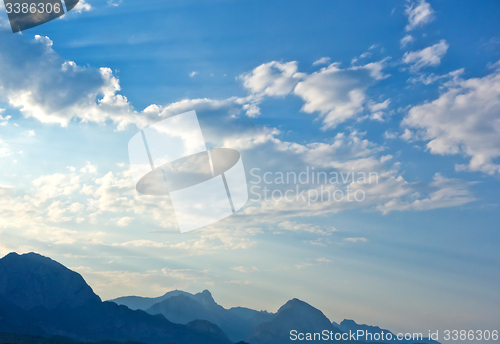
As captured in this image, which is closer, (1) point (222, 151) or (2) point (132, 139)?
(2) point (132, 139)

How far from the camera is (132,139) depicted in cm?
8756

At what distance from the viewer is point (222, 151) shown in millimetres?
100250

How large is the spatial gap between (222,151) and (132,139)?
2545 cm
